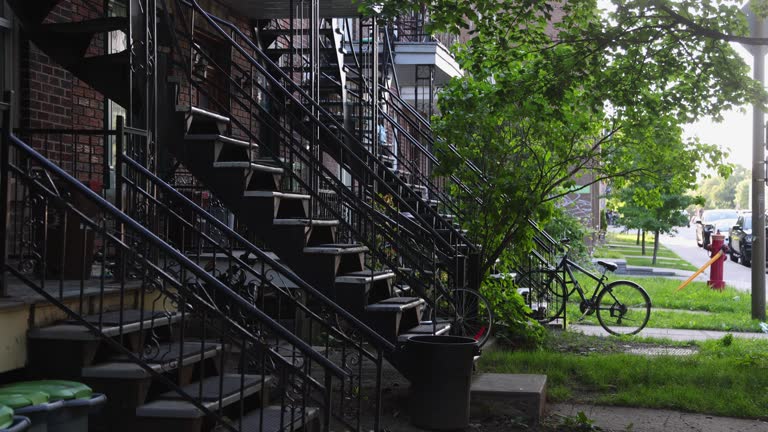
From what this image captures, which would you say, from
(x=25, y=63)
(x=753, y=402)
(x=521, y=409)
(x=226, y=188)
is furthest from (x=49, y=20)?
(x=753, y=402)

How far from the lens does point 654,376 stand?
8586 millimetres

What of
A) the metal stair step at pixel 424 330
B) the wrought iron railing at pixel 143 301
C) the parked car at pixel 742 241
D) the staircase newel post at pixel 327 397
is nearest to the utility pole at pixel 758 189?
the metal stair step at pixel 424 330

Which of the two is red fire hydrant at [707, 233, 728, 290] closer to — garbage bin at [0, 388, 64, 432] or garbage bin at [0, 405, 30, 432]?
garbage bin at [0, 388, 64, 432]

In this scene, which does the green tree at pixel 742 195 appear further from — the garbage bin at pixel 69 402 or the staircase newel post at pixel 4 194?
the garbage bin at pixel 69 402

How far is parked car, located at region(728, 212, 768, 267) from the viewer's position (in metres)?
26.5

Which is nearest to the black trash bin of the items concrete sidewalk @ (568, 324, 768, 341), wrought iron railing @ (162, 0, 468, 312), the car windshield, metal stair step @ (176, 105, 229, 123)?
wrought iron railing @ (162, 0, 468, 312)

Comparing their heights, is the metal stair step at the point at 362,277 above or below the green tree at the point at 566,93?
below

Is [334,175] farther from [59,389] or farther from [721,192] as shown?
[721,192]

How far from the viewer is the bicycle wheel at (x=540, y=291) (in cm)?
1164

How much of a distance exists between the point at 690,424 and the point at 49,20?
21.0ft

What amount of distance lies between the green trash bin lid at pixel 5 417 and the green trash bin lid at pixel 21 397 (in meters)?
0.24

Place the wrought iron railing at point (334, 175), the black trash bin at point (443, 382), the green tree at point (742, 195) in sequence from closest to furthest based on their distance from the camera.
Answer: the black trash bin at point (443, 382), the wrought iron railing at point (334, 175), the green tree at point (742, 195)

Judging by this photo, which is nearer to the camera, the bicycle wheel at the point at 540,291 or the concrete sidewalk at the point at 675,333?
the concrete sidewalk at the point at 675,333

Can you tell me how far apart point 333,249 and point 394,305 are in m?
0.66
